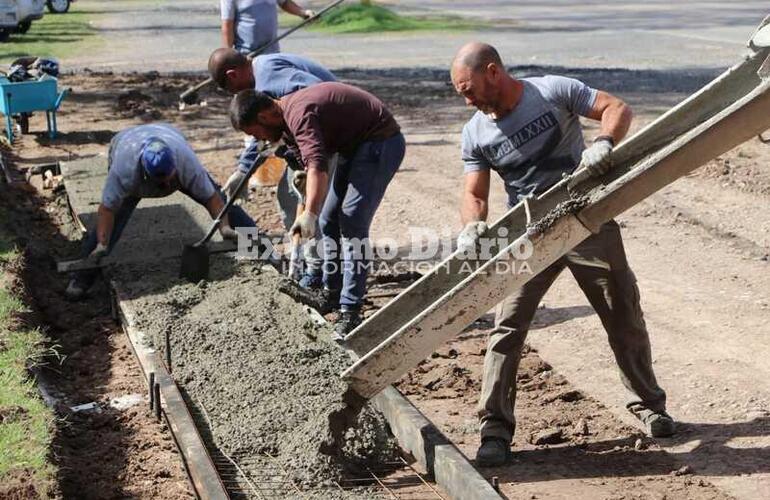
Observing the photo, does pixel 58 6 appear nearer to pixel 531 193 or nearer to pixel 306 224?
pixel 306 224

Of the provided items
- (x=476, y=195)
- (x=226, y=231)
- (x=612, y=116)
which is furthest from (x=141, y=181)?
(x=612, y=116)

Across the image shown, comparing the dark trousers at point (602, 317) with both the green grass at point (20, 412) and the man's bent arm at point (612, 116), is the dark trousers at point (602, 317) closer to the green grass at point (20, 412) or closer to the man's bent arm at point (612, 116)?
the man's bent arm at point (612, 116)

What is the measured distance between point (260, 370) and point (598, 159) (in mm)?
2436

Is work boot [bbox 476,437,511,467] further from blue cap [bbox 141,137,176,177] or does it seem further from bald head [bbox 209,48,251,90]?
bald head [bbox 209,48,251,90]

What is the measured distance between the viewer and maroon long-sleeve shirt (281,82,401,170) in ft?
21.9

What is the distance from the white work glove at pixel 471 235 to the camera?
16.7 feet

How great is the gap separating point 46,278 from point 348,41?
1754 cm

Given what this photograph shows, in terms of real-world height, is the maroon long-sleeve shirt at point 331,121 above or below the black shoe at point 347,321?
above

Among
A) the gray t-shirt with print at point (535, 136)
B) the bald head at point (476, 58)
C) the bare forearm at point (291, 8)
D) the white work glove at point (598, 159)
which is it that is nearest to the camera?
the white work glove at point (598, 159)

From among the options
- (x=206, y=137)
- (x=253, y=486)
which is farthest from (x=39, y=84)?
(x=253, y=486)

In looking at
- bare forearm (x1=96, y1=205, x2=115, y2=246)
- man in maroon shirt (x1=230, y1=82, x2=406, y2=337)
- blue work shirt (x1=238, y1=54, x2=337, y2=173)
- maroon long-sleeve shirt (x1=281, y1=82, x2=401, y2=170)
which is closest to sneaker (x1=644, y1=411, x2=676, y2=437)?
man in maroon shirt (x1=230, y1=82, x2=406, y2=337)

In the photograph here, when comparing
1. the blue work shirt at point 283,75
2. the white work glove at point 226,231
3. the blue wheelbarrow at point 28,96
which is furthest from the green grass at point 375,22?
the blue work shirt at point 283,75

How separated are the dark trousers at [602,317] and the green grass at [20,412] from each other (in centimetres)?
202

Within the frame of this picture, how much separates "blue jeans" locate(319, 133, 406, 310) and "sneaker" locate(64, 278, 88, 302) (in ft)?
6.99
